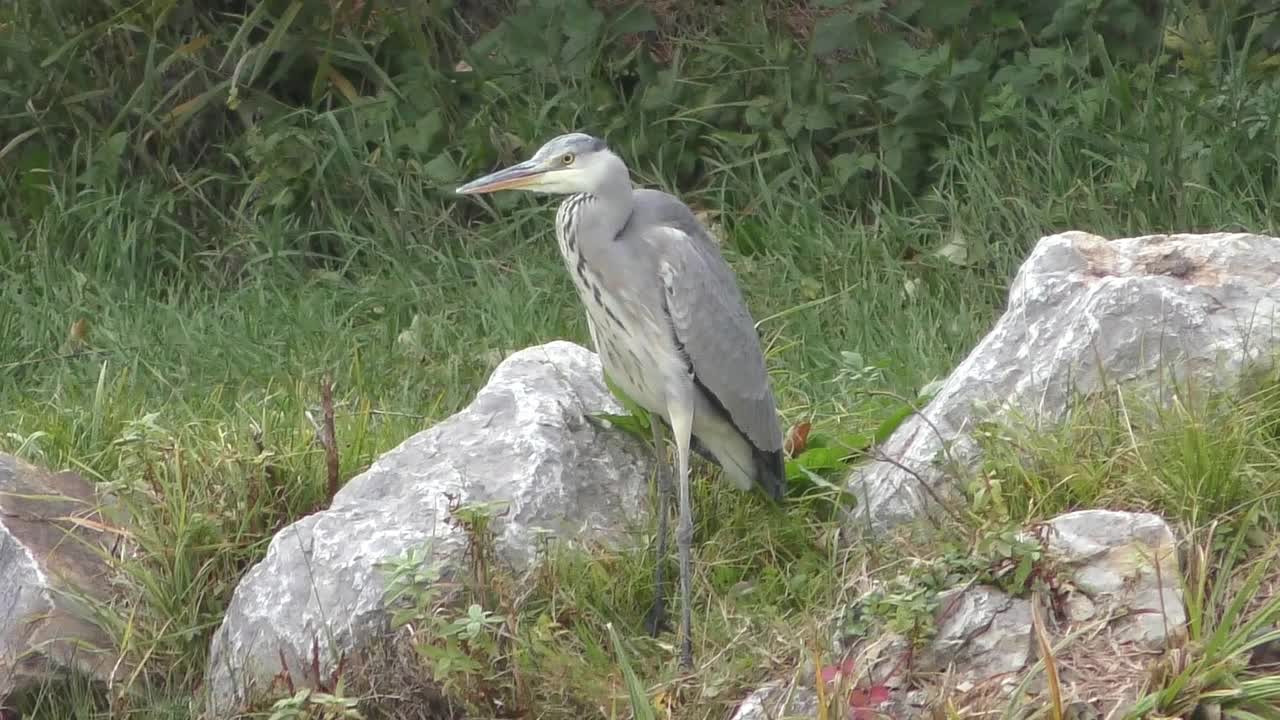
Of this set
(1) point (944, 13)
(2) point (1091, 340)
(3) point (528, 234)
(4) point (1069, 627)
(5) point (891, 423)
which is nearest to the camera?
(4) point (1069, 627)

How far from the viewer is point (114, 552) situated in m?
4.20

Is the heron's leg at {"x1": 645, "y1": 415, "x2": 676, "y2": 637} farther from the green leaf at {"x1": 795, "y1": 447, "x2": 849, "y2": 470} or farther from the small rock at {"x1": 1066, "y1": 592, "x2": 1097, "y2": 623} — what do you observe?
the small rock at {"x1": 1066, "y1": 592, "x2": 1097, "y2": 623}

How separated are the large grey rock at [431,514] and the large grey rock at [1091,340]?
0.63 meters

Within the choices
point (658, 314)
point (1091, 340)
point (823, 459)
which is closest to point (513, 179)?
point (658, 314)

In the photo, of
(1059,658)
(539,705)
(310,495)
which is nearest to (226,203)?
(310,495)

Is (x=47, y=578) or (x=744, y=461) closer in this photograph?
(x=47, y=578)

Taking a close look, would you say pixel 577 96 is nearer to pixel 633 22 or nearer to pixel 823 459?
pixel 633 22

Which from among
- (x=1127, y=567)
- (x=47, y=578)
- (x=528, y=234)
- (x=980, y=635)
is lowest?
(x=528, y=234)

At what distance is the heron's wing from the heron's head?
19 centimetres

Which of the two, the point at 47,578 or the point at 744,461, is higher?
the point at 744,461

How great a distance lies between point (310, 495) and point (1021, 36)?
3196 mm

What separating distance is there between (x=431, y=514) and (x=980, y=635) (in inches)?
49.6

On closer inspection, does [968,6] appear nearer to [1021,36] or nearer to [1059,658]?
[1021,36]

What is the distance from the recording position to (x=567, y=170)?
13.1 ft
